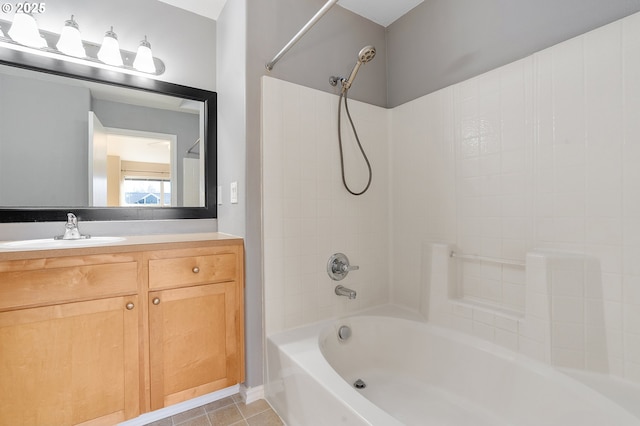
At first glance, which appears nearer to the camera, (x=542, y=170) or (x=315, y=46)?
(x=542, y=170)

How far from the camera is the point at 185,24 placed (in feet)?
6.20

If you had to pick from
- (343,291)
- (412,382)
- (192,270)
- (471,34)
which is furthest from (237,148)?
(412,382)

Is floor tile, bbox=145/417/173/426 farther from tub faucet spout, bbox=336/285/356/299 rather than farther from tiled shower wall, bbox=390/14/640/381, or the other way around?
tiled shower wall, bbox=390/14/640/381

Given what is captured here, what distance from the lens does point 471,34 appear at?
1.68 meters

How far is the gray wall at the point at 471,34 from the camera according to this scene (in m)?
1.30

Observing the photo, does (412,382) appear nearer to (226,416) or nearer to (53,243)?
(226,416)

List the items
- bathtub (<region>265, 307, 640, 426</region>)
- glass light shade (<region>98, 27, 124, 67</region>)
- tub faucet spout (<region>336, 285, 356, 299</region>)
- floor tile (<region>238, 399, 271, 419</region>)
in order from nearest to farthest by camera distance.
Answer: bathtub (<region>265, 307, 640, 426</region>) < floor tile (<region>238, 399, 271, 419</region>) < glass light shade (<region>98, 27, 124, 67</region>) < tub faucet spout (<region>336, 285, 356, 299</region>)

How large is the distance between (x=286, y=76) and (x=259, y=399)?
1.86 meters

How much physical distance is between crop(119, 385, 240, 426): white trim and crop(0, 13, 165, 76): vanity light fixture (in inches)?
74.7

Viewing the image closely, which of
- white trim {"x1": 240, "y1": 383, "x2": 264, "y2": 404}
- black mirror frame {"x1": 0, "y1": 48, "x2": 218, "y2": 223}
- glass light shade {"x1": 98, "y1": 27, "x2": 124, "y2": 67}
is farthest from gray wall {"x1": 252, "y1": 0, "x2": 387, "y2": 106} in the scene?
white trim {"x1": 240, "y1": 383, "x2": 264, "y2": 404}

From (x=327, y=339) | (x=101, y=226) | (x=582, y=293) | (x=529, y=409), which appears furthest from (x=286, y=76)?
(x=529, y=409)

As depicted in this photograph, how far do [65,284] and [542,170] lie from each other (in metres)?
2.18

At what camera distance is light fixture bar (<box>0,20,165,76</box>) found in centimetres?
146

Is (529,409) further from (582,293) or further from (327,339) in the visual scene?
(327,339)
